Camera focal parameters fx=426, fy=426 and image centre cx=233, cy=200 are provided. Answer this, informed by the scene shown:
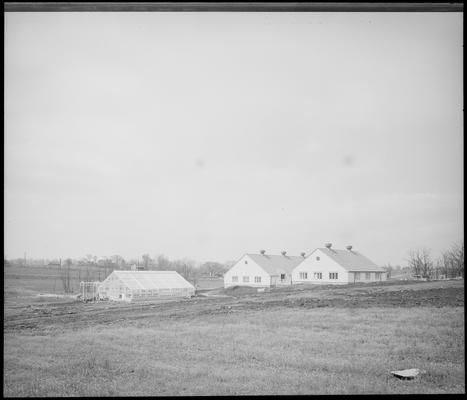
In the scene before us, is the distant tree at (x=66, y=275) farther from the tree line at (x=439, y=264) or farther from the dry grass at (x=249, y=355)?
the tree line at (x=439, y=264)

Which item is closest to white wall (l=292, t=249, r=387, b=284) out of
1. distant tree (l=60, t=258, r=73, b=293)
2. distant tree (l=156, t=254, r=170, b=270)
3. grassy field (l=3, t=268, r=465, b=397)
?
grassy field (l=3, t=268, r=465, b=397)

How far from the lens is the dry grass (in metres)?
5.07

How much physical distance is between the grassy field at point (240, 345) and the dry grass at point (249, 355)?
0.01 meters

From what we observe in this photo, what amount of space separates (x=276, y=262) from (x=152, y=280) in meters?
2.23

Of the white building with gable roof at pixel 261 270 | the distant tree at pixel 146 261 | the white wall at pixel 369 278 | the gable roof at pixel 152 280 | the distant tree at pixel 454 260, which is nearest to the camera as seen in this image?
the distant tree at pixel 454 260

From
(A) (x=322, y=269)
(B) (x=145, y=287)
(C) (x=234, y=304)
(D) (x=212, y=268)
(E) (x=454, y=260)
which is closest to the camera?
(E) (x=454, y=260)

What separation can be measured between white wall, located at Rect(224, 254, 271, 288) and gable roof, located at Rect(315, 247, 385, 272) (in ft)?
3.98

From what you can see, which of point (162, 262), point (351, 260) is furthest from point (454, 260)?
point (162, 262)

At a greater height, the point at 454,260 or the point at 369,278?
the point at 454,260

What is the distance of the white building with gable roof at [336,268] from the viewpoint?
24.4 ft

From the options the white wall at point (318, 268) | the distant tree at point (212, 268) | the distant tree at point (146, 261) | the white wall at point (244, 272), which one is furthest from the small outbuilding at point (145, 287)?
the white wall at point (318, 268)

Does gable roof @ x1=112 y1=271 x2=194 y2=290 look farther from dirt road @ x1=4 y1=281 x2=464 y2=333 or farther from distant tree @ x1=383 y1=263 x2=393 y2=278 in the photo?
distant tree @ x1=383 y1=263 x2=393 y2=278

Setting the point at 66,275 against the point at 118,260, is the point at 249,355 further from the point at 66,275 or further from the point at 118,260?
the point at 66,275

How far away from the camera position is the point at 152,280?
7441 millimetres
